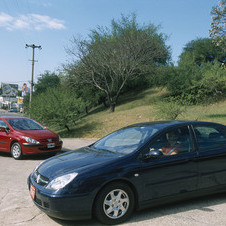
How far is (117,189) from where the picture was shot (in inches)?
151

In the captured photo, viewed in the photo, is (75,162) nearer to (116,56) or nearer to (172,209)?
(172,209)

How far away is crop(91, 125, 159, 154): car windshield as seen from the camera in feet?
14.3

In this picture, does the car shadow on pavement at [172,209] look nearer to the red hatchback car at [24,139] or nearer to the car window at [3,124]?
the red hatchback car at [24,139]

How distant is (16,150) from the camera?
380 inches

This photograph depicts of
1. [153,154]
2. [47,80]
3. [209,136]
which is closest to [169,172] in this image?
[153,154]

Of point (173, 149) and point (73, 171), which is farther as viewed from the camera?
point (173, 149)

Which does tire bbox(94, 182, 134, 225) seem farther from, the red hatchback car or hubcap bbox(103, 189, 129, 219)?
the red hatchback car

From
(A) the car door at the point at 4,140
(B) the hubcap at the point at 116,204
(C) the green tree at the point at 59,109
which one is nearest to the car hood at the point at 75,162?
(B) the hubcap at the point at 116,204

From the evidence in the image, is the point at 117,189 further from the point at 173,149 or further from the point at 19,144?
the point at 19,144

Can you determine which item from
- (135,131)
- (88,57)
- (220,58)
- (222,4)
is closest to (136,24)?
(88,57)

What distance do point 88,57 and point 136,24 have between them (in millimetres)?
8323

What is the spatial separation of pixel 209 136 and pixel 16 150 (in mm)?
6998

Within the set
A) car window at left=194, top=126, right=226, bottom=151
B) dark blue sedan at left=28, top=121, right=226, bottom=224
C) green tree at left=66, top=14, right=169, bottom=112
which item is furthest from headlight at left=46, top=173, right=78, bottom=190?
green tree at left=66, top=14, right=169, bottom=112

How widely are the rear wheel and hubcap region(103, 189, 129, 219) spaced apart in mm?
6440
